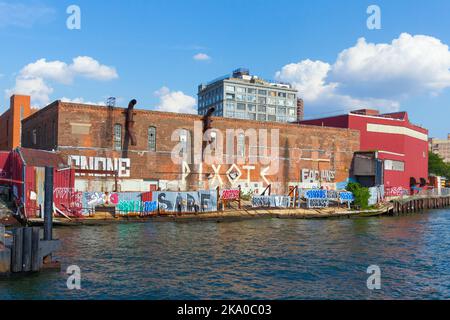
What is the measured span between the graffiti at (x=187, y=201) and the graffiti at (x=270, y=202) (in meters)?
7.28

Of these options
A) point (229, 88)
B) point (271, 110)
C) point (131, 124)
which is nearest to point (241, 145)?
point (131, 124)

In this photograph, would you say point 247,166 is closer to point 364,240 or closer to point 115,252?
point 364,240

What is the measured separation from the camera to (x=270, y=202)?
53.6m

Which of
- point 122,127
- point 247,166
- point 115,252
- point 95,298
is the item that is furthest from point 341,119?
point 95,298

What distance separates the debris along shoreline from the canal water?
6.65 ft

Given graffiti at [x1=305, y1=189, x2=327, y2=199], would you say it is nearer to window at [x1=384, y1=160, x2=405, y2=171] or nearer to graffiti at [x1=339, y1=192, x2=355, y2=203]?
graffiti at [x1=339, y1=192, x2=355, y2=203]

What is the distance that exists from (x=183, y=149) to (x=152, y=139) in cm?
414

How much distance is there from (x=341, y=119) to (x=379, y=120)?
7189 mm

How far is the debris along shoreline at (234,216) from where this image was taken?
3884cm

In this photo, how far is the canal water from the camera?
732 inches

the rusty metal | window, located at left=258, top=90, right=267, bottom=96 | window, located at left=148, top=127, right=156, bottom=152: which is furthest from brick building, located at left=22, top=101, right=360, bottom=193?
window, located at left=258, top=90, right=267, bottom=96

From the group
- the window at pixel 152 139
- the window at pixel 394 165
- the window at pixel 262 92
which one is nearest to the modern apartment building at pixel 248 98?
the window at pixel 262 92

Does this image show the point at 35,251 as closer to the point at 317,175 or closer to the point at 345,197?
the point at 345,197

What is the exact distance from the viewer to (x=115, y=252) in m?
26.3
